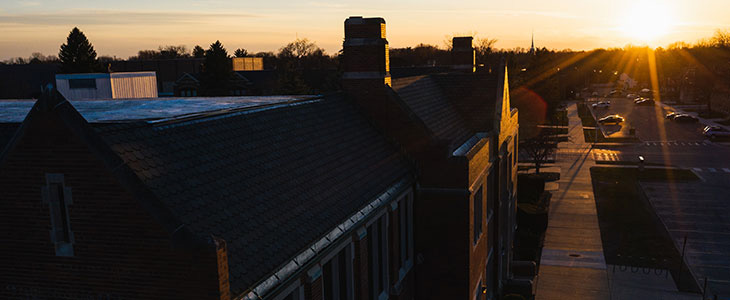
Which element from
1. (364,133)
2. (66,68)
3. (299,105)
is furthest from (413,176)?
(66,68)

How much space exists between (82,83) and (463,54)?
22.3 metres

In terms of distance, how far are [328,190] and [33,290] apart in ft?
17.3

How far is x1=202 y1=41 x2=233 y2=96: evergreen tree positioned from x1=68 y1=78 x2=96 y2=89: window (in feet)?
88.8

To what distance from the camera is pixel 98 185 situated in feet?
22.7

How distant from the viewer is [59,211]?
7.15 meters

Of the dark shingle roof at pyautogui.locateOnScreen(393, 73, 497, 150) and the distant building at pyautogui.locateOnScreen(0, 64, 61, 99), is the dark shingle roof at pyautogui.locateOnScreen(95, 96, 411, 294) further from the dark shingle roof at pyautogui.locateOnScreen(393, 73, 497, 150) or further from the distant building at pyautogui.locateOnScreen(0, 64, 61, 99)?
the distant building at pyautogui.locateOnScreen(0, 64, 61, 99)

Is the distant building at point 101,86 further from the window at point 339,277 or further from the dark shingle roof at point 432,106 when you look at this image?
the window at point 339,277

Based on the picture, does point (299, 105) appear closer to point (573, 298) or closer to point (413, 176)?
point (413, 176)

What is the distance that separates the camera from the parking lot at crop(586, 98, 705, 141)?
65312 millimetres

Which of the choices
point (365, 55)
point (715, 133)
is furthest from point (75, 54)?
point (715, 133)

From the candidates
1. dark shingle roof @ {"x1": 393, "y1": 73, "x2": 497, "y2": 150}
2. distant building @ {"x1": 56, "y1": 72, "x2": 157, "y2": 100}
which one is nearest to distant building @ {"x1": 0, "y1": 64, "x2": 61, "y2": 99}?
distant building @ {"x1": 56, "y1": 72, "x2": 157, "y2": 100}

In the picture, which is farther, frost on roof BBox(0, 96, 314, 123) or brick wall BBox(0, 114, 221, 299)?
frost on roof BBox(0, 96, 314, 123)

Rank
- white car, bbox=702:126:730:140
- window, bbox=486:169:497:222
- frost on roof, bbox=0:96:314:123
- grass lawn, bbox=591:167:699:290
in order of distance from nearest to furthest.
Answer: frost on roof, bbox=0:96:314:123 < window, bbox=486:169:497:222 < grass lawn, bbox=591:167:699:290 < white car, bbox=702:126:730:140

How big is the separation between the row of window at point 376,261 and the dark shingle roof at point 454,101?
14.3ft
